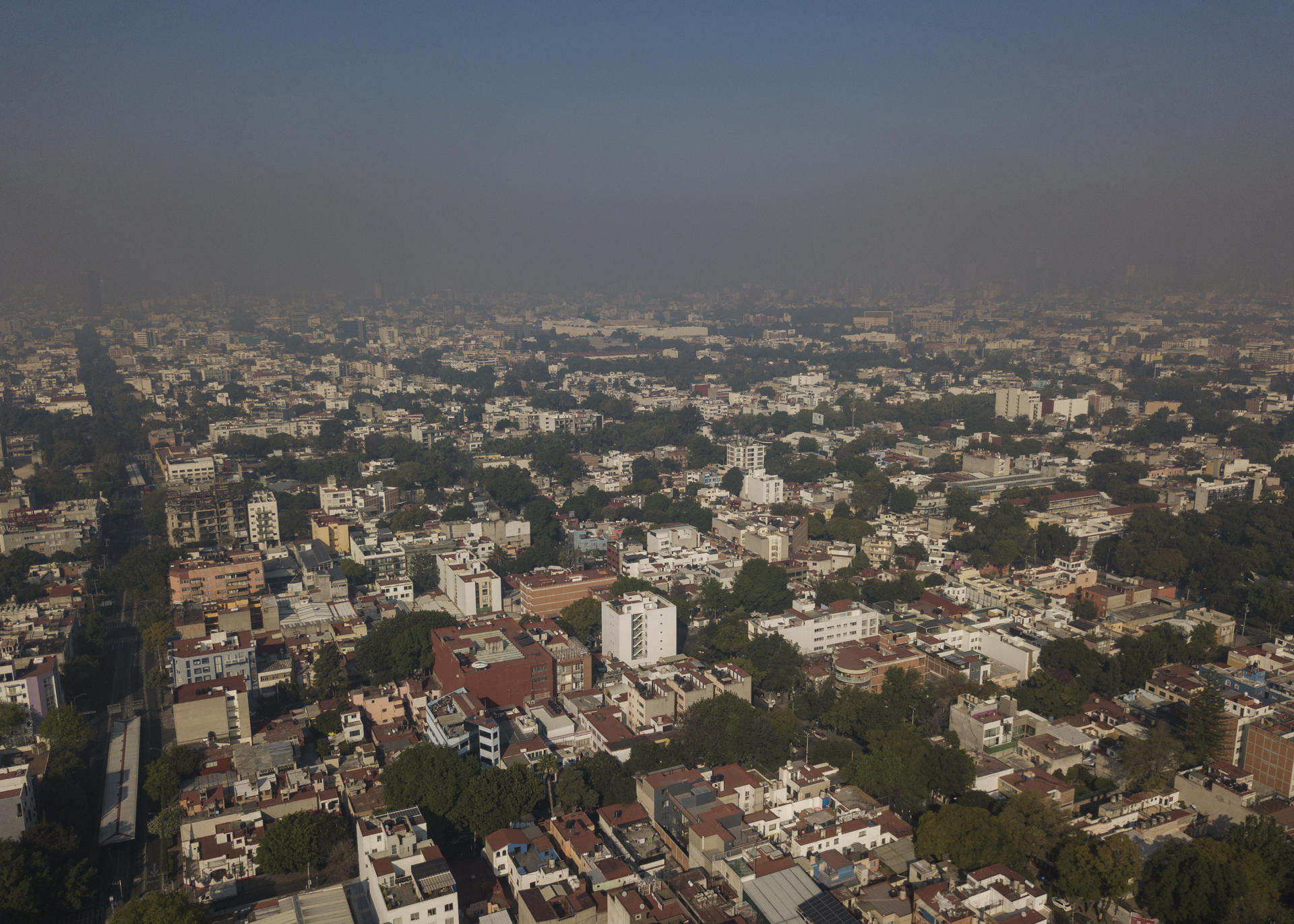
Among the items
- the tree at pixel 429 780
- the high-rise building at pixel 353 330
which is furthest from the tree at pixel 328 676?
the high-rise building at pixel 353 330

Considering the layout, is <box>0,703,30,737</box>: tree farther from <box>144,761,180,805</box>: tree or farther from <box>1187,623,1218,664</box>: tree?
<box>1187,623,1218,664</box>: tree

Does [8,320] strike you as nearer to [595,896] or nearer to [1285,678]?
[595,896]

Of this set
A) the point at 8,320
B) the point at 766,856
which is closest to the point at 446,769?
the point at 766,856

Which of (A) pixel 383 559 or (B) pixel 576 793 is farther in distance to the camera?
(A) pixel 383 559

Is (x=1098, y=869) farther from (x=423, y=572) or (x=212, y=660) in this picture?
(x=423, y=572)

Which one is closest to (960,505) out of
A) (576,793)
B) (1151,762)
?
(1151,762)

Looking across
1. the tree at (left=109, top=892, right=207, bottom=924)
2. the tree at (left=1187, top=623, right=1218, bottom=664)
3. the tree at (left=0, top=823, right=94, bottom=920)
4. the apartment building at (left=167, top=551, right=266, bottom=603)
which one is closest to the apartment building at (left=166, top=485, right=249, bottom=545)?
the apartment building at (left=167, top=551, right=266, bottom=603)
